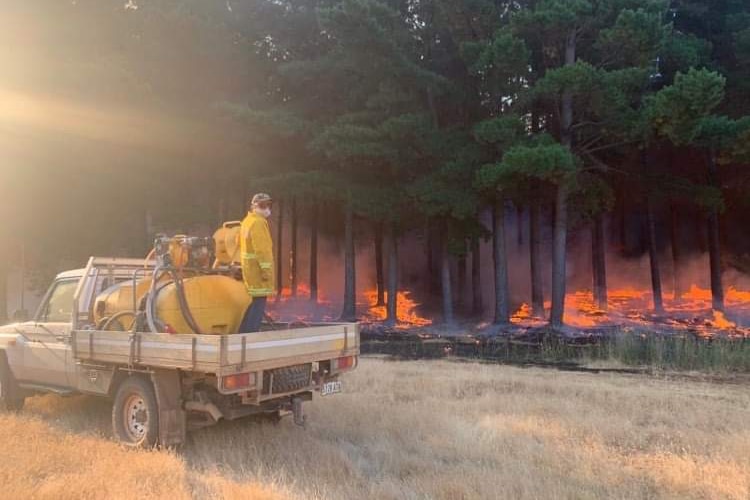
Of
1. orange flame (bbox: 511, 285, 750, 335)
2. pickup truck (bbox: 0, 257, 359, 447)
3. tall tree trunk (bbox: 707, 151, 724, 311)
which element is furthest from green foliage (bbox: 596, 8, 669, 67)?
pickup truck (bbox: 0, 257, 359, 447)

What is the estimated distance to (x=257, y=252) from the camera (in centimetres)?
675

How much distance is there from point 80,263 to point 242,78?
9.50m

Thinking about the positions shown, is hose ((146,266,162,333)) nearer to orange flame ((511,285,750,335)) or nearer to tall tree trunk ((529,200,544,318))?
orange flame ((511,285,750,335))

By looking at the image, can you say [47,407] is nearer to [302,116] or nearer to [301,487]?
[301,487]

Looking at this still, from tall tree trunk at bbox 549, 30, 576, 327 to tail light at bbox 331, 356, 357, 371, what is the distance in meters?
13.5

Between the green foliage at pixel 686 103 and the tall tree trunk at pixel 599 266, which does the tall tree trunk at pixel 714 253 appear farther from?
the green foliage at pixel 686 103

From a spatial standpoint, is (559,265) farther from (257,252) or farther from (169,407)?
(169,407)

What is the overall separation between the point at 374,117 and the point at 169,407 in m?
16.3

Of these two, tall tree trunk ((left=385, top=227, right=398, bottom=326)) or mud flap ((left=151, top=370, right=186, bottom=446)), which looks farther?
tall tree trunk ((left=385, top=227, right=398, bottom=326))

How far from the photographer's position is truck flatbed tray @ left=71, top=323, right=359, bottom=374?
586cm

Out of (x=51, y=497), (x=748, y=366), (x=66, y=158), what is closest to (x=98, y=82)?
(x=66, y=158)

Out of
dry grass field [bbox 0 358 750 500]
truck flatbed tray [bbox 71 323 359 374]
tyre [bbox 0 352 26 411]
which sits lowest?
dry grass field [bbox 0 358 750 500]

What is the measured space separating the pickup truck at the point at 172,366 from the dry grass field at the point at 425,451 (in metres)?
0.39

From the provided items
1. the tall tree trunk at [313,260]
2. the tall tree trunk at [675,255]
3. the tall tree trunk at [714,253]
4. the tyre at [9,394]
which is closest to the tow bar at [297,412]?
the tyre at [9,394]
